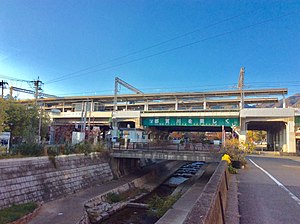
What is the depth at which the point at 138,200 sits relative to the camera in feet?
64.8

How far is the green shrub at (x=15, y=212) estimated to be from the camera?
10.1 metres

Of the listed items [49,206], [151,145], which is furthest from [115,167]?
[49,206]

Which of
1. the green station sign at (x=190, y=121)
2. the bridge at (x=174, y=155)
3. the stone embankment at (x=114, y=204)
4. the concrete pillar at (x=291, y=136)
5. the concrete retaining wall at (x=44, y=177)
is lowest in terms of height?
the stone embankment at (x=114, y=204)

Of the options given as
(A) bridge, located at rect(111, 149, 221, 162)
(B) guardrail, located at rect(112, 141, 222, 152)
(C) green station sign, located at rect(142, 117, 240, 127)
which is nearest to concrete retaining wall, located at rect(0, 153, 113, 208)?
(A) bridge, located at rect(111, 149, 221, 162)

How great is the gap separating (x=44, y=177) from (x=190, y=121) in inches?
1312

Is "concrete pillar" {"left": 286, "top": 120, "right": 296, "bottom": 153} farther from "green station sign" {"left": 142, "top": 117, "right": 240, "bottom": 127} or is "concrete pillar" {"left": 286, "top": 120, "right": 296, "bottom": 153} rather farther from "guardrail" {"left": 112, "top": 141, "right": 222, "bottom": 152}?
"guardrail" {"left": 112, "top": 141, "right": 222, "bottom": 152}

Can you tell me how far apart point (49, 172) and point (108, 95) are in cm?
5025

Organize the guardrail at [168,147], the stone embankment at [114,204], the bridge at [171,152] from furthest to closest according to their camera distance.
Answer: the guardrail at [168,147], the bridge at [171,152], the stone embankment at [114,204]

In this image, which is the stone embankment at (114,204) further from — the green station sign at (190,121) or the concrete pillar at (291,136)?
the concrete pillar at (291,136)

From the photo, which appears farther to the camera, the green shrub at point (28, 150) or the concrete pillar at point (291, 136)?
the concrete pillar at point (291, 136)

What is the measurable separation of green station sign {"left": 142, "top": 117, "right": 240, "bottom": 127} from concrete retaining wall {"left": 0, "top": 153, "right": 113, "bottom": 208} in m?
26.2

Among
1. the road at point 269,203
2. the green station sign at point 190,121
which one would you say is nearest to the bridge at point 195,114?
the green station sign at point 190,121

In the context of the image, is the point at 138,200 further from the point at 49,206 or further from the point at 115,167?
the point at 49,206

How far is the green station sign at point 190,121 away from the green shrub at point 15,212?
118ft
